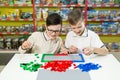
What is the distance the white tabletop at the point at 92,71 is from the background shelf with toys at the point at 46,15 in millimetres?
2333

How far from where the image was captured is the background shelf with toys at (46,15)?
4.32m

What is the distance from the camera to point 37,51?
2455 mm

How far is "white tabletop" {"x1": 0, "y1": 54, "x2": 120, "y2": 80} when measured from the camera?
5.49 feet

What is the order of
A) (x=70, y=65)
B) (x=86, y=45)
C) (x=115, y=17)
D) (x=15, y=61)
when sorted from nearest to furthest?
(x=70, y=65)
(x=15, y=61)
(x=86, y=45)
(x=115, y=17)

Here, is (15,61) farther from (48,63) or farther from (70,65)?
(70,65)

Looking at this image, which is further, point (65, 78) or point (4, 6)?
point (4, 6)

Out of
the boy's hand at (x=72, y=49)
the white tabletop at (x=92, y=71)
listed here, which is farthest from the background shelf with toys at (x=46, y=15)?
the white tabletop at (x=92, y=71)

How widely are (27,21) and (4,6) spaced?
614 millimetres

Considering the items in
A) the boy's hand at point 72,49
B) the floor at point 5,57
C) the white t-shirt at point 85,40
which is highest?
the white t-shirt at point 85,40

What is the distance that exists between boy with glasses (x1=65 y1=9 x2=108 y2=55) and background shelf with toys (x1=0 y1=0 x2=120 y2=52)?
1976 mm

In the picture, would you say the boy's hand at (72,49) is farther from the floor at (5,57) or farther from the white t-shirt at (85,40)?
the floor at (5,57)

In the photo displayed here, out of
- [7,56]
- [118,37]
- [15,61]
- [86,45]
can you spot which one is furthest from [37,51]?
[118,37]

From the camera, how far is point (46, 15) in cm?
442

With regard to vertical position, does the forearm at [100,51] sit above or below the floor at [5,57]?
above
